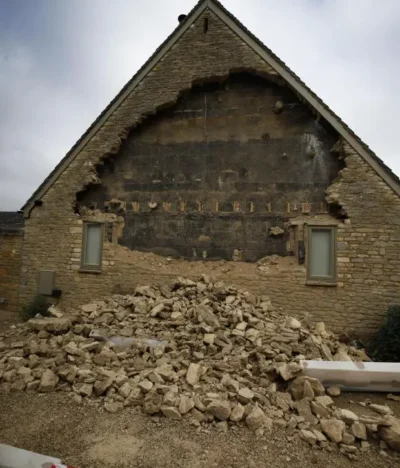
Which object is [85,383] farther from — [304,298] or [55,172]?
[55,172]

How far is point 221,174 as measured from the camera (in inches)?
375

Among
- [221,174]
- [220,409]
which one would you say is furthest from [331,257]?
[220,409]

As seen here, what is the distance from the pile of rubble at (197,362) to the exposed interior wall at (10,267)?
4529mm

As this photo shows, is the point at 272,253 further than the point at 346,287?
Yes

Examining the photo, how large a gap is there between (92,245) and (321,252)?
6.89 meters

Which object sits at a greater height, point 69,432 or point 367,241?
point 367,241

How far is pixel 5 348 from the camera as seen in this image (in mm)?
6367

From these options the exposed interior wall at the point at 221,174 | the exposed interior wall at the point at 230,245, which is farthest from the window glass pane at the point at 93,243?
the exposed interior wall at the point at 221,174

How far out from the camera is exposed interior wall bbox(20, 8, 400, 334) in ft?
26.7

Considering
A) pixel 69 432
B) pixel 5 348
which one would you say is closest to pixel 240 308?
pixel 69 432

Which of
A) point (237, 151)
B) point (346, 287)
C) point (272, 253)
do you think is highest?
point (237, 151)

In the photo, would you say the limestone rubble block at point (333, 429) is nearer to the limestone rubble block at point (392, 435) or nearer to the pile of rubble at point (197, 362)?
the pile of rubble at point (197, 362)

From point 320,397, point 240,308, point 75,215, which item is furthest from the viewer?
point 75,215

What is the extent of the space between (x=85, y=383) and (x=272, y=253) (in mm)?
5742
